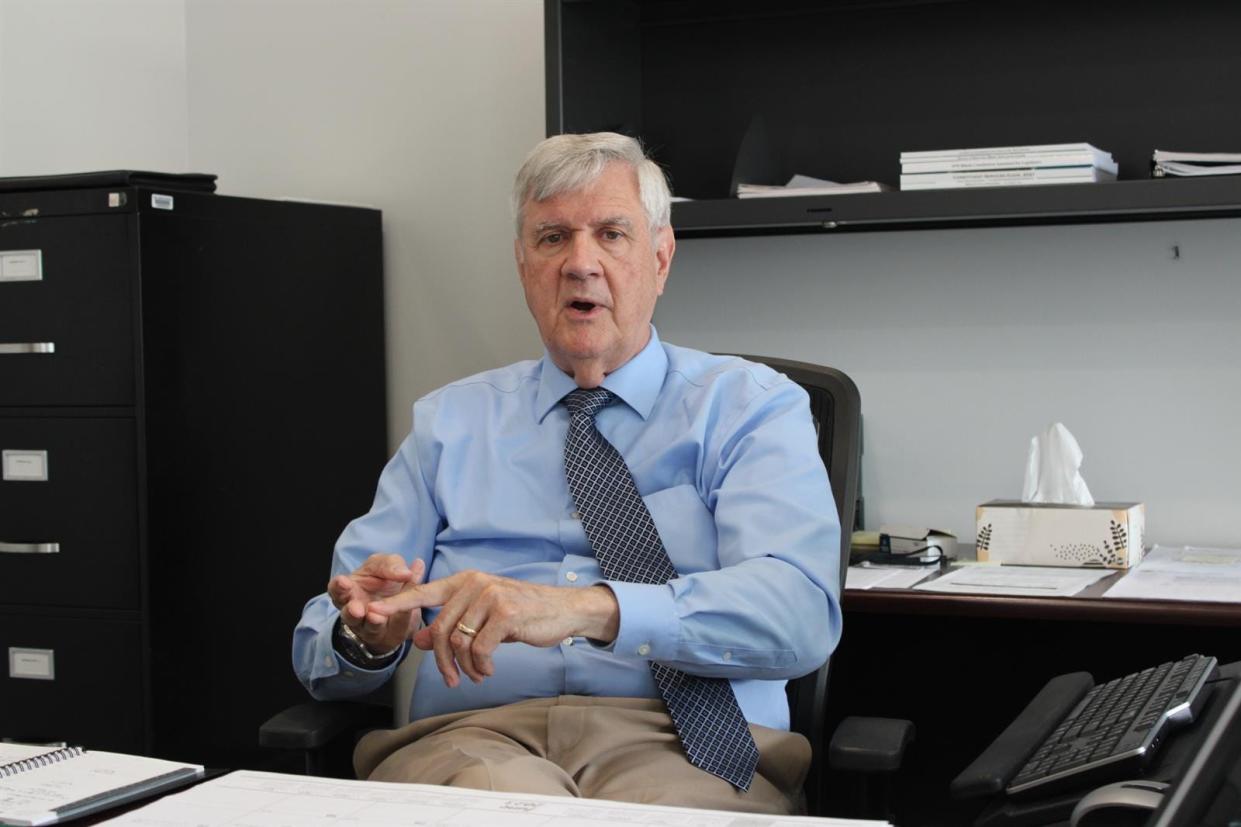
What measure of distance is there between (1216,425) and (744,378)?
3.75ft

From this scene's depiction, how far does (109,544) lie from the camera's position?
2.43 meters

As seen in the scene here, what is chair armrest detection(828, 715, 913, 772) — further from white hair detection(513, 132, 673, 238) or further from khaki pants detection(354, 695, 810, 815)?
white hair detection(513, 132, 673, 238)

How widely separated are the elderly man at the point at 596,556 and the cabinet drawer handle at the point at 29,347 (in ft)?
2.96

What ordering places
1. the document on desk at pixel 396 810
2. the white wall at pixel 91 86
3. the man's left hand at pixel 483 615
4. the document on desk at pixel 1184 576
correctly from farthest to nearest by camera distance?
the white wall at pixel 91 86 → the document on desk at pixel 1184 576 → the man's left hand at pixel 483 615 → the document on desk at pixel 396 810

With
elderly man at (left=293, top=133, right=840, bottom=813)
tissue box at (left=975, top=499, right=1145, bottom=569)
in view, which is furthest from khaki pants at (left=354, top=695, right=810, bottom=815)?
tissue box at (left=975, top=499, right=1145, bottom=569)

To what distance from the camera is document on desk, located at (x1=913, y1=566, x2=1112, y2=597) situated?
2.10m

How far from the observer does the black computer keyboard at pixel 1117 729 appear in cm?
111

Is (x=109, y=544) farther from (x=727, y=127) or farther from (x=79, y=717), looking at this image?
(x=727, y=127)

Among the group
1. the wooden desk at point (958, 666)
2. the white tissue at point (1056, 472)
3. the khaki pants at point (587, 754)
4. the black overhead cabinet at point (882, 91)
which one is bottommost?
the wooden desk at point (958, 666)

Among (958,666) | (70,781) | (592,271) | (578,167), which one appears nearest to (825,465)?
(592,271)

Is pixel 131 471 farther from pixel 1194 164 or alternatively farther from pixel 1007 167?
pixel 1194 164

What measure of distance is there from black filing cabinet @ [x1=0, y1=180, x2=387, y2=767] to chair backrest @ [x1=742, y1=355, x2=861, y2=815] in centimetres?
109

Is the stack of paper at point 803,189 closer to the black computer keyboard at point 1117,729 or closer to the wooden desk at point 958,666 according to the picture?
the wooden desk at point 958,666

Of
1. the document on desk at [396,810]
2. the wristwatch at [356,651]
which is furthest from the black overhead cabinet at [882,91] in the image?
the document on desk at [396,810]
